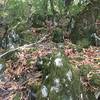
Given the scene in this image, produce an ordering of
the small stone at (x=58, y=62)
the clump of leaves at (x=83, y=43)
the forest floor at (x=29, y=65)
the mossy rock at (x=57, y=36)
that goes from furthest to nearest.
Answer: the mossy rock at (x=57, y=36), the clump of leaves at (x=83, y=43), the forest floor at (x=29, y=65), the small stone at (x=58, y=62)

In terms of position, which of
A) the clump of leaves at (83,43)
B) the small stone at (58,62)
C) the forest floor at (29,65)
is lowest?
the forest floor at (29,65)

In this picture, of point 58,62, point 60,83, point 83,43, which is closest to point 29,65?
point 58,62

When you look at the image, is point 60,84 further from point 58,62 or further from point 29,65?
point 29,65

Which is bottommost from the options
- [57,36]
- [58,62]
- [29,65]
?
[29,65]

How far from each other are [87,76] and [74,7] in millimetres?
2184

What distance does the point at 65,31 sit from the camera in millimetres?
4984

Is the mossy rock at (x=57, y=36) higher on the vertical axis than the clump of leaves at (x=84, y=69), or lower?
higher

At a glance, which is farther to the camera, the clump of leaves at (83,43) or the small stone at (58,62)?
the clump of leaves at (83,43)

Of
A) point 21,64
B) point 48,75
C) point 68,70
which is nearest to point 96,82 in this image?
point 68,70

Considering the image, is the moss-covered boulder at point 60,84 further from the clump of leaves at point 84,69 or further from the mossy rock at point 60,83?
the clump of leaves at point 84,69

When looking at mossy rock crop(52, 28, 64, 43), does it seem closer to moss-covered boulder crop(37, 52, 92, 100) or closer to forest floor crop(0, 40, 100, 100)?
forest floor crop(0, 40, 100, 100)

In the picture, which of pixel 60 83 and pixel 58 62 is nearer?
pixel 60 83

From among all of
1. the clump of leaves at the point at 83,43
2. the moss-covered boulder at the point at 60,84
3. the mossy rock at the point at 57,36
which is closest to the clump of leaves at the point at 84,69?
the moss-covered boulder at the point at 60,84

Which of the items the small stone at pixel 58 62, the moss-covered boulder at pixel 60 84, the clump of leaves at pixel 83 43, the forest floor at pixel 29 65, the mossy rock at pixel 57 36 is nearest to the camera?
the moss-covered boulder at pixel 60 84
